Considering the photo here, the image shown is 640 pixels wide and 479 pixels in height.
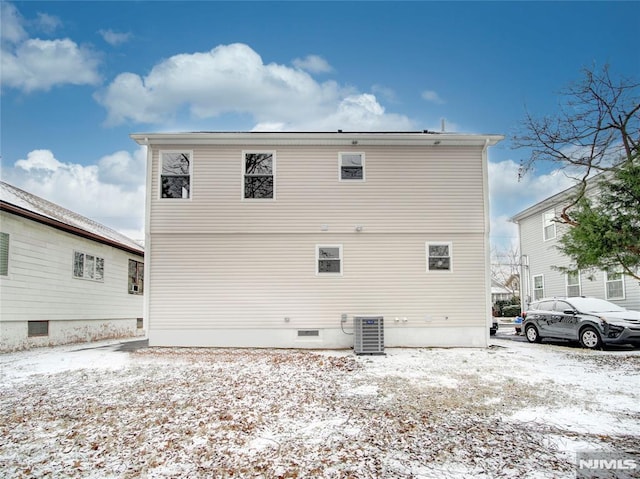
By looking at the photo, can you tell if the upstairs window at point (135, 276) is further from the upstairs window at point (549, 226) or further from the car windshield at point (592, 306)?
the upstairs window at point (549, 226)

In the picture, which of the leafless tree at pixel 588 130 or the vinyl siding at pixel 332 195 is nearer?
the leafless tree at pixel 588 130

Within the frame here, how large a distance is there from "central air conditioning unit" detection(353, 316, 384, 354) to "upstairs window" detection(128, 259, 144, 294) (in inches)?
413

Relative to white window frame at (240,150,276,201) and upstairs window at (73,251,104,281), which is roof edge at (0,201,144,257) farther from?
white window frame at (240,150,276,201)

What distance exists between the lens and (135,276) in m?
17.4

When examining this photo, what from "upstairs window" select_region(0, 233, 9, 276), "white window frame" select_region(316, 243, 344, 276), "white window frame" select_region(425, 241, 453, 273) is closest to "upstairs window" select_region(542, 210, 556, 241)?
"white window frame" select_region(425, 241, 453, 273)

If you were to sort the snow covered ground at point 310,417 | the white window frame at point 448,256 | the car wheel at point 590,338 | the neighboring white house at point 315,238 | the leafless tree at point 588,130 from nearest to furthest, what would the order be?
the snow covered ground at point 310,417
the leafless tree at point 588,130
the neighboring white house at point 315,238
the car wheel at point 590,338
the white window frame at point 448,256

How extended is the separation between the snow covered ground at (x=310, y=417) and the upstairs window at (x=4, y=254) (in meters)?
2.83

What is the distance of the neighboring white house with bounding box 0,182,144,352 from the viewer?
10.6m

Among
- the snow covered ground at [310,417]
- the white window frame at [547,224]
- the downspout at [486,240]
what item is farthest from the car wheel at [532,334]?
the white window frame at [547,224]

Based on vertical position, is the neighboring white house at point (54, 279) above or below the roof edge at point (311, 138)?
below

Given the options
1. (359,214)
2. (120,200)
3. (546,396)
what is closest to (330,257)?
(359,214)

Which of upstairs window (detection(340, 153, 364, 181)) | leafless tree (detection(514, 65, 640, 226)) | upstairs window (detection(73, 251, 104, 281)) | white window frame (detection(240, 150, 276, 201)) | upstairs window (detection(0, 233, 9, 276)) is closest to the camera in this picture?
upstairs window (detection(0, 233, 9, 276))

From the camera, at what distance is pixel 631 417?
5336 mm

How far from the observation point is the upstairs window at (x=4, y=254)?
33.9 ft
